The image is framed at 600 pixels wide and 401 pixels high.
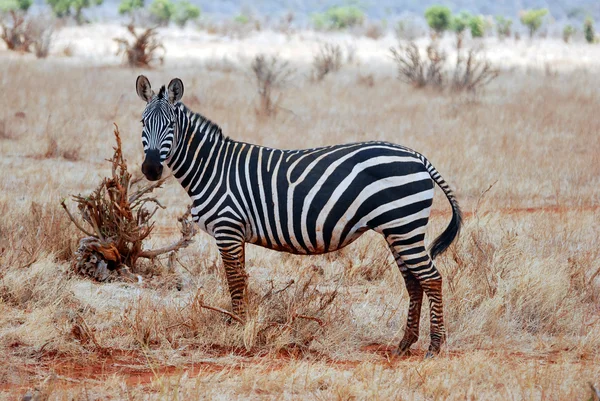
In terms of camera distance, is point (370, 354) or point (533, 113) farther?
point (533, 113)

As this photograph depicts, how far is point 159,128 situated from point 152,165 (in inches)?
10.8

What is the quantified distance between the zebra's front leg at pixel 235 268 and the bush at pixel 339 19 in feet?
132

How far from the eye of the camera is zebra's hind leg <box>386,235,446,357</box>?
521 centimetres

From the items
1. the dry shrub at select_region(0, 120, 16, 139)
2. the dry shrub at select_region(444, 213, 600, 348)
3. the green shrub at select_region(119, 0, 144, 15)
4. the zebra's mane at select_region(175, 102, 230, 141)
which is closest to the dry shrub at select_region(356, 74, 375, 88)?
the dry shrub at select_region(0, 120, 16, 139)

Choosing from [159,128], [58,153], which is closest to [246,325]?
[159,128]

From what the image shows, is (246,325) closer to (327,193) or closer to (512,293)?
(327,193)

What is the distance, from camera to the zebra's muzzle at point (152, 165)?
5.33 meters

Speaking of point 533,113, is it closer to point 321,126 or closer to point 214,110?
point 321,126

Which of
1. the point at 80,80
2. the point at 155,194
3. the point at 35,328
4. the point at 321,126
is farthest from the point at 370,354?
the point at 80,80

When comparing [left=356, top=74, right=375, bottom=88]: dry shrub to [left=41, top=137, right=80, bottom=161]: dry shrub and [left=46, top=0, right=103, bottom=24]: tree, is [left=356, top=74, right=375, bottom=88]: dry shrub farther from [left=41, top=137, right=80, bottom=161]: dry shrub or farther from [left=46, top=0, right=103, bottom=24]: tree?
[left=46, top=0, right=103, bottom=24]: tree

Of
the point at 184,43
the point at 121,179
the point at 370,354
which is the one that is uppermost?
the point at 184,43

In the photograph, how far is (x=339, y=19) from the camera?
4878 centimetres

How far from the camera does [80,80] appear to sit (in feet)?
55.9

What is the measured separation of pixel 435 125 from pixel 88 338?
10062 mm
